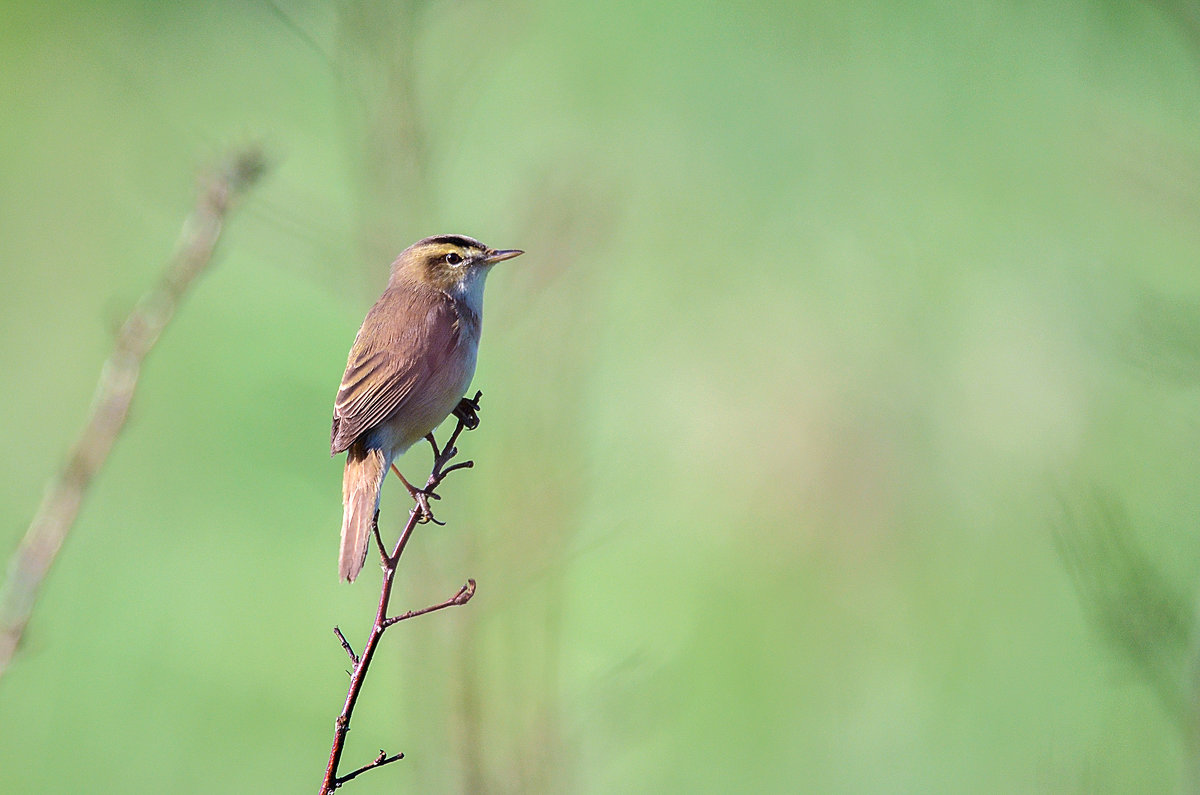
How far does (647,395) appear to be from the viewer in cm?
614

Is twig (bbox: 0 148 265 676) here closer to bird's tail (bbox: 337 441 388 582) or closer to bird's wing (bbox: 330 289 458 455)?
bird's tail (bbox: 337 441 388 582)

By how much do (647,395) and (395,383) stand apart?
3576 mm

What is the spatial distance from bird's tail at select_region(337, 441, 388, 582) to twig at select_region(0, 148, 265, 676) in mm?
894

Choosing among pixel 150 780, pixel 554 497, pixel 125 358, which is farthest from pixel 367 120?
pixel 150 780

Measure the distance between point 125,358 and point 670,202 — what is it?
607cm

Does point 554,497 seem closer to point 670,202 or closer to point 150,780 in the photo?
point 150,780

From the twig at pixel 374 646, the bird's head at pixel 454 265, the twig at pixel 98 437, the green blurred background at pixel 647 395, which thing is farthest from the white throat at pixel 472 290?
the twig at pixel 98 437

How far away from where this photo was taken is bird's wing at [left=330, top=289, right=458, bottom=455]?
103 inches

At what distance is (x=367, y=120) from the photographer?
264cm

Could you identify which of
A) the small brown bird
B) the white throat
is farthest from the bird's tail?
the white throat

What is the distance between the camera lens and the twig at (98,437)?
3.88 feet

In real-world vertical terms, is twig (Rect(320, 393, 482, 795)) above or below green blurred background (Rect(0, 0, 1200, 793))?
below

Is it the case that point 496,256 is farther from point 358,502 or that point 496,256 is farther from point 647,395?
point 647,395

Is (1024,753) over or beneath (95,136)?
beneath
